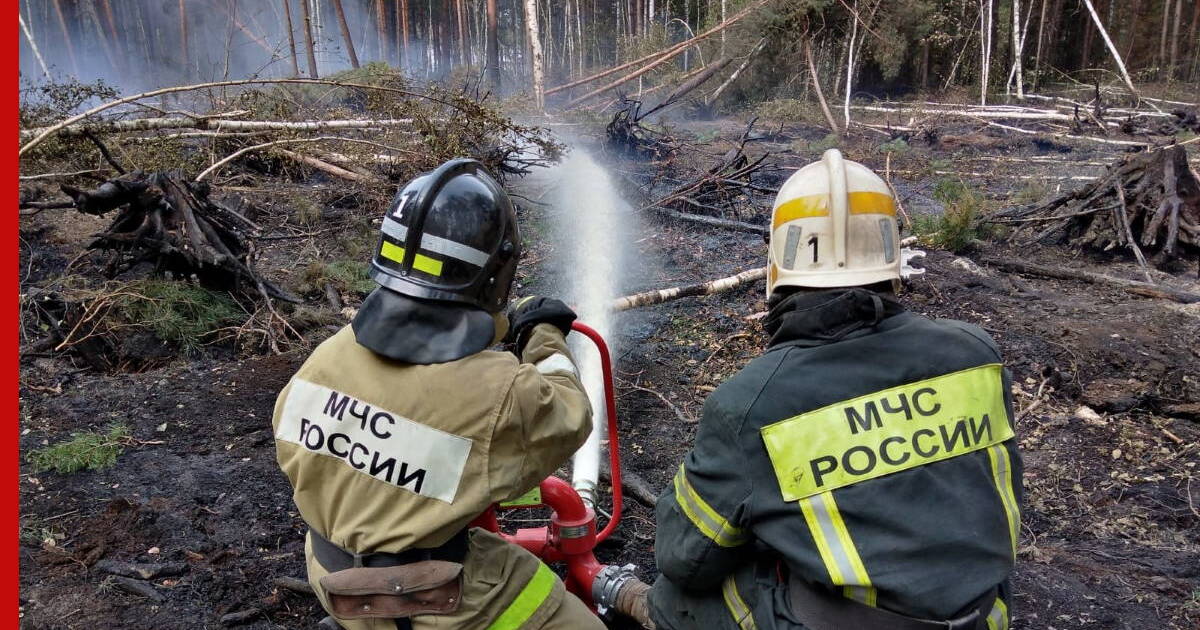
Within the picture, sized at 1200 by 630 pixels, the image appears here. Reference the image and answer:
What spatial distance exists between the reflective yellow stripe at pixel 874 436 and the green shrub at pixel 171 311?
4940mm

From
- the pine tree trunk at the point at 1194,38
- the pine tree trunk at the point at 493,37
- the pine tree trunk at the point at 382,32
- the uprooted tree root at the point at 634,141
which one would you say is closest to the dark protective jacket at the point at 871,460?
the uprooted tree root at the point at 634,141

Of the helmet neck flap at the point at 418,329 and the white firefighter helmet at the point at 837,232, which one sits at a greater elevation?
the white firefighter helmet at the point at 837,232

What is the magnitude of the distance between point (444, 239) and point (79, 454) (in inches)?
124

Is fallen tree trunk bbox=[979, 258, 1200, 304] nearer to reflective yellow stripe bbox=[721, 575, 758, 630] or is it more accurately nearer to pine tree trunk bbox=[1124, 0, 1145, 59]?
reflective yellow stripe bbox=[721, 575, 758, 630]

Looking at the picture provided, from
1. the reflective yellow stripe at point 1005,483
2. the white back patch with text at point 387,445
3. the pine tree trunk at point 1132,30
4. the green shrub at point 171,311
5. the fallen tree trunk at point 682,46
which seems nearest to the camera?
the reflective yellow stripe at point 1005,483

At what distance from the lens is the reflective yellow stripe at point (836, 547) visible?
1.60 m

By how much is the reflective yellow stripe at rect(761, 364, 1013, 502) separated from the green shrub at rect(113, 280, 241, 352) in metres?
4.94

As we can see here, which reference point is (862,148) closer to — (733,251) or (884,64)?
(884,64)

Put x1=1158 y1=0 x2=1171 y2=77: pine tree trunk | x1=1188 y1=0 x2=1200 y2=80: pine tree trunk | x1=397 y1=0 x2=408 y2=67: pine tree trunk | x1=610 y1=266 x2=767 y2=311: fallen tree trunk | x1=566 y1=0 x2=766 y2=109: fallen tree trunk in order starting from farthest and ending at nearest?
x1=397 y1=0 x2=408 y2=67: pine tree trunk → x1=1158 y1=0 x2=1171 y2=77: pine tree trunk → x1=1188 y1=0 x2=1200 y2=80: pine tree trunk → x1=566 y1=0 x2=766 y2=109: fallen tree trunk → x1=610 y1=266 x2=767 y2=311: fallen tree trunk

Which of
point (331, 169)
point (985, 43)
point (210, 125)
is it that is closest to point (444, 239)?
point (210, 125)

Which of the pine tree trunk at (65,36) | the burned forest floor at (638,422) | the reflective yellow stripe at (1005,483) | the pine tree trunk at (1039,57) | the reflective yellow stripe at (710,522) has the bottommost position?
the burned forest floor at (638,422)

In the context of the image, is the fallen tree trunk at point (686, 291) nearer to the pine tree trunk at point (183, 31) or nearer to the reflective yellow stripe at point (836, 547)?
the reflective yellow stripe at point (836, 547)

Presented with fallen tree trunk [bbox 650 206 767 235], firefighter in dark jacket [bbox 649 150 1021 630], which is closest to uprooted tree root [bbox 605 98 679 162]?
fallen tree trunk [bbox 650 206 767 235]

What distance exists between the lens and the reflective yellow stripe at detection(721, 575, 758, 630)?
1.89 m
